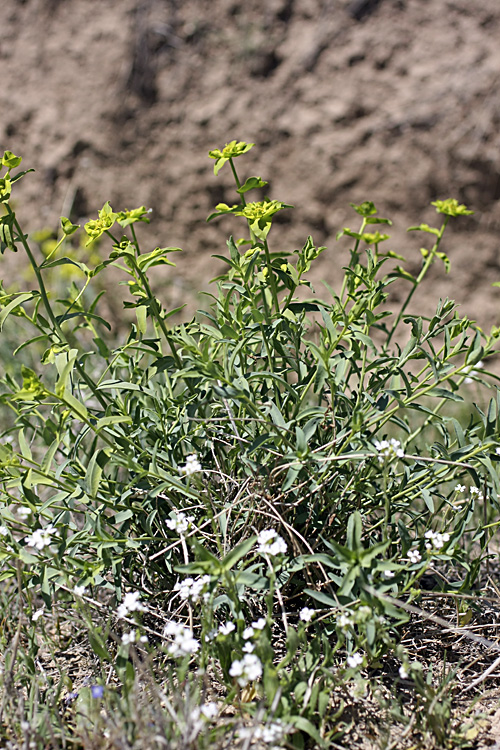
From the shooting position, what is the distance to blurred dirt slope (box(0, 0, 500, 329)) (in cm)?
388

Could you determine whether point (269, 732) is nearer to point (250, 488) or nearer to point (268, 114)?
point (250, 488)

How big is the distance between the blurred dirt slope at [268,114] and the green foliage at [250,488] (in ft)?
6.90

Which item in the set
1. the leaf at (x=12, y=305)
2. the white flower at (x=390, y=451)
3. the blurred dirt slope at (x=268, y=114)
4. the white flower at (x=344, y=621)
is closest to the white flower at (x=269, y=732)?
the white flower at (x=344, y=621)

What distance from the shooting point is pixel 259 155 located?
Answer: 13.4 feet

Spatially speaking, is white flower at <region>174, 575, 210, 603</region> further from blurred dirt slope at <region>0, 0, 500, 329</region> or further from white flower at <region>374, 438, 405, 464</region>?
blurred dirt slope at <region>0, 0, 500, 329</region>

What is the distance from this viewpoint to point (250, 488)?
5.92ft

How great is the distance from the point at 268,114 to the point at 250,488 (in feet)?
9.68

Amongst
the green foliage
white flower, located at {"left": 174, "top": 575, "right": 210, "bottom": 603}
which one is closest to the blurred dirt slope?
the green foliage

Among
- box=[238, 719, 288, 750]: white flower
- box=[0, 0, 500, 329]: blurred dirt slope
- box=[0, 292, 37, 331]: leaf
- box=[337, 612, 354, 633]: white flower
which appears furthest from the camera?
box=[0, 0, 500, 329]: blurred dirt slope

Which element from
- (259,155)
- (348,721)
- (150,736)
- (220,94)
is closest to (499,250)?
(259,155)

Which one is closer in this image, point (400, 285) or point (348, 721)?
point (348, 721)

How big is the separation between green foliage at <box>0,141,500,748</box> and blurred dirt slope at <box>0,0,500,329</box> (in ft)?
6.90

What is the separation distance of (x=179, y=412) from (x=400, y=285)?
243 cm

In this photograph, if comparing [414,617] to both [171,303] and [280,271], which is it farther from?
[171,303]
